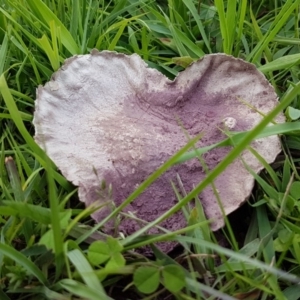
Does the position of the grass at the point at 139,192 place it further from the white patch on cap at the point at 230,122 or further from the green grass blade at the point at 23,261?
the white patch on cap at the point at 230,122

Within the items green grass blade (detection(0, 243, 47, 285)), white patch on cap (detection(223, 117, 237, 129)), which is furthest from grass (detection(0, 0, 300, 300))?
white patch on cap (detection(223, 117, 237, 129))

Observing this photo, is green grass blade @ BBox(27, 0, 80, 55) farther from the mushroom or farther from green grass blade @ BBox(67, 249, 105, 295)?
green grass blade @ BBox(67, 249, 105, 295)

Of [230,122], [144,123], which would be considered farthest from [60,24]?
[230,122]

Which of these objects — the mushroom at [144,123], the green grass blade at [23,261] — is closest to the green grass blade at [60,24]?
the mushroom at [144,123]

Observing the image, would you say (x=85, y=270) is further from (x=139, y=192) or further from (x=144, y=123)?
(x=144, y=123)

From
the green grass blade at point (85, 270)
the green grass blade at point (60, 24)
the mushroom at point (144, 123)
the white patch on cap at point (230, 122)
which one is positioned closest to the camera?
the green grass blade at point (85, 270)

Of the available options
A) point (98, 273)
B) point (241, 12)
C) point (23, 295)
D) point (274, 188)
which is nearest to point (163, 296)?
point (98, 273)
